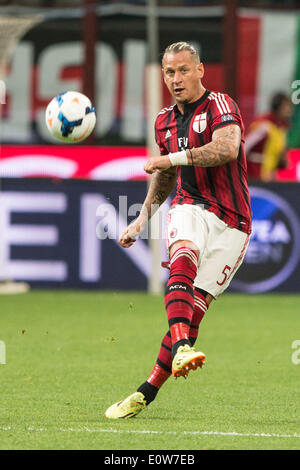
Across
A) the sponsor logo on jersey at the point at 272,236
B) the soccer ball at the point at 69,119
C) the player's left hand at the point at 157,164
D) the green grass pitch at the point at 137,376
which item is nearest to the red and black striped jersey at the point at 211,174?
the player's left hand at the point at 157,164

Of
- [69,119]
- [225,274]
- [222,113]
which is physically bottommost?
[225,274]

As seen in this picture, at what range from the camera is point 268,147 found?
52.5 ft

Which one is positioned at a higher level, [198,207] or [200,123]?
[200,123]

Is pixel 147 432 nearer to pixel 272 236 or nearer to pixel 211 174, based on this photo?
pixel 211 174

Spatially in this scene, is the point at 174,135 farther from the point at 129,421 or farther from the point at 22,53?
the point at 22,53

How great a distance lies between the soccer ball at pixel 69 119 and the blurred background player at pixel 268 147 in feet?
29.2

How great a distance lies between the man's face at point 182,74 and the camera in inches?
258

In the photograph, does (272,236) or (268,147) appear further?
(268,147)

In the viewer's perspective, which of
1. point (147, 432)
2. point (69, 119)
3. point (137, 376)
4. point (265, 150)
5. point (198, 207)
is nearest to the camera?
point (147, 432)

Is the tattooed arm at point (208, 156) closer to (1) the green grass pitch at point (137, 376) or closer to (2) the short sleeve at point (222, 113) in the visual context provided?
(2) the short sleeve at point (222, 113)

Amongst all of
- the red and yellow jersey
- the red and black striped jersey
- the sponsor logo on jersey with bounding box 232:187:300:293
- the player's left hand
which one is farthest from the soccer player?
the red and yellow jersey

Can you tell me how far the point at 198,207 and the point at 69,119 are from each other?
1.03 m

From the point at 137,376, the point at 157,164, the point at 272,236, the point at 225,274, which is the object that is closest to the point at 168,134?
the point at 157,164

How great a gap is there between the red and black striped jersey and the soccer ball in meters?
0.66
